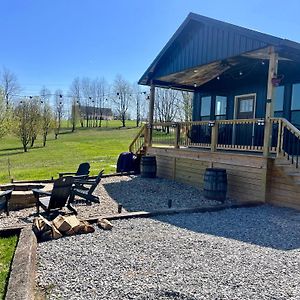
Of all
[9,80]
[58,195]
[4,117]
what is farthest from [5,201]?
[9,80]

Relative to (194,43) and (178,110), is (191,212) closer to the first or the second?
(194,43)

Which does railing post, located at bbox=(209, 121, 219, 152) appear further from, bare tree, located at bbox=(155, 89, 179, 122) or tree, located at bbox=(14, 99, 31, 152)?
bare tree, located at bbox=(155, 89, 179, 122)

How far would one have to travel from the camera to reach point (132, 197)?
26.5 feet

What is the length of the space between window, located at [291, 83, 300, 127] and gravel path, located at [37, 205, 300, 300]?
15.8 feet

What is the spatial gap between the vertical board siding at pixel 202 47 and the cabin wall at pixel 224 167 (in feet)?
9.08

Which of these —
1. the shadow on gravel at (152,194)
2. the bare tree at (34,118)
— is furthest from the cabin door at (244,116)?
the bare tree at (34,118)

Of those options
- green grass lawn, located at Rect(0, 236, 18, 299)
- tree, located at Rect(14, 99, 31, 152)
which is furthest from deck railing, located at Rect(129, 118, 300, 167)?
tree, located at Rect(14, 99, 31, 152)

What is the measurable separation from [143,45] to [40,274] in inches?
952

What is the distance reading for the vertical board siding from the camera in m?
7.85

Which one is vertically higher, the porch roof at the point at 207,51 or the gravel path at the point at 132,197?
the porch roof at the point at 207,51

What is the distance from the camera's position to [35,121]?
31.5 meters

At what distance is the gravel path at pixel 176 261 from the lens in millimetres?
2969

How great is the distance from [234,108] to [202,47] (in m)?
3.22

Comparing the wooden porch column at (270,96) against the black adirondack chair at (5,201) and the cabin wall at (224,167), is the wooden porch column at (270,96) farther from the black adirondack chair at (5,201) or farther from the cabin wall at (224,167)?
the black adirondack chair at (5,201)
